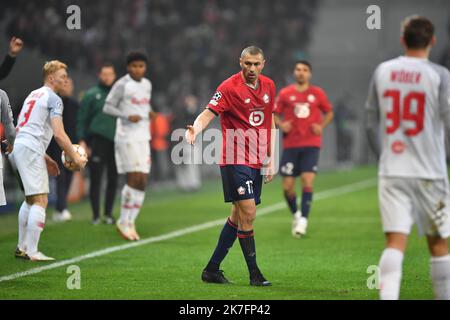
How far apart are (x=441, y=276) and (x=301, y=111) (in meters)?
7.29

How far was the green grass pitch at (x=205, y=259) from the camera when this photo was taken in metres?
8.85

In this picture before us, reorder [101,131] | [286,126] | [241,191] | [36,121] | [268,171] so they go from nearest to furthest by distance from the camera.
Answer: [241,191], [268,171], [36,121], [286,126], [101,131]

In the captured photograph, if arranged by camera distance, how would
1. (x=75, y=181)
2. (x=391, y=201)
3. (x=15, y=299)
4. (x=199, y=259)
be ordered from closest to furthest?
1. (x=391, y=201)
2. (x=15, y=299)
3. (x=199, y=259)
4. (x=75, y=181)

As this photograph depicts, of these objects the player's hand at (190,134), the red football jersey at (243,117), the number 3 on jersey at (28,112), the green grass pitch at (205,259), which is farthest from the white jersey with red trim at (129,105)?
the player's hand at (190,134)

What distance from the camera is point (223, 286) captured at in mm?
9148

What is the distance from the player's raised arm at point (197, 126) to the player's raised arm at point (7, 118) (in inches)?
82.6

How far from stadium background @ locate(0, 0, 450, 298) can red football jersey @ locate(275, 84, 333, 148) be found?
9.08ft

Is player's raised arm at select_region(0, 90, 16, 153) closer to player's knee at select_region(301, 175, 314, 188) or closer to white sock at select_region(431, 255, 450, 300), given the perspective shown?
white sock at select_region(431, 255, 450, 300)

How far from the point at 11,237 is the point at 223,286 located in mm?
5370

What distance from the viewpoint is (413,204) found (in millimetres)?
7223

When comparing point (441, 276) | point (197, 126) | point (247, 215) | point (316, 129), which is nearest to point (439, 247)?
point (441, 276)

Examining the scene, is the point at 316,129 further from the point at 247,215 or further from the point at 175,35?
the point at 175,35
